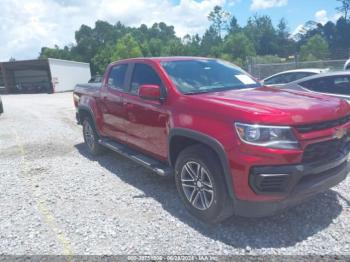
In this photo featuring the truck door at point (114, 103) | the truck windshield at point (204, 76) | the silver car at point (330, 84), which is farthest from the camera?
the silver car at point (330, 84)

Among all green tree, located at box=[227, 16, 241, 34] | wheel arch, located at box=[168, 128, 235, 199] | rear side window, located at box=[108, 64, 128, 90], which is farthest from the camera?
green tree, located at box=[227, 16, 241, 34]

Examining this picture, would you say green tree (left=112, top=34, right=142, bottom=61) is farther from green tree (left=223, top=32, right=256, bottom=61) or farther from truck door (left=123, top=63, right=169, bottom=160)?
truck door (left=123, top=63, right=169, bottom=160)

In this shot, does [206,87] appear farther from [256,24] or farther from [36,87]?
[256,24]

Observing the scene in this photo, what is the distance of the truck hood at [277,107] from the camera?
2.97 meters

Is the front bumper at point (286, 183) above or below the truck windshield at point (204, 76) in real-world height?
below

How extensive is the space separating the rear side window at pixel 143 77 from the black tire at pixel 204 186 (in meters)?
1.17

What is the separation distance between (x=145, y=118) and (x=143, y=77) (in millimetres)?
679

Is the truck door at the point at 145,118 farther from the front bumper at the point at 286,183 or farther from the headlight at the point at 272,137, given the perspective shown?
the front bumper at the point at 286,183

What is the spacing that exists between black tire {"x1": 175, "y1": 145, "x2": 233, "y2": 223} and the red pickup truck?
11 mm

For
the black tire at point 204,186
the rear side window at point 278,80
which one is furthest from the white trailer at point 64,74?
the black tire at point 204,186

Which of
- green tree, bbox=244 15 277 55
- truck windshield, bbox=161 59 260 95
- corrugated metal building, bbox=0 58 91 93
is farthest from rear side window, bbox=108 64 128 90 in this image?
green tree, bbox=244 15 277 55

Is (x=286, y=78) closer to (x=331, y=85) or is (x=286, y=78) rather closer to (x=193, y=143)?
(x=331, y=85)

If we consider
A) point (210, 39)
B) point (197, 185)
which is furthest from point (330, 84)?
point (210, 39)

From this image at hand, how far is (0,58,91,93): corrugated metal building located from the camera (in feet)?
135
